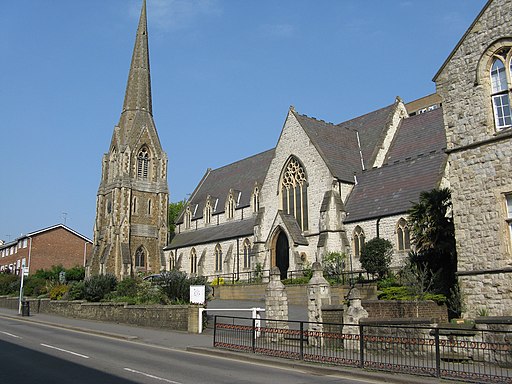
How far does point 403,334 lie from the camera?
597 inches

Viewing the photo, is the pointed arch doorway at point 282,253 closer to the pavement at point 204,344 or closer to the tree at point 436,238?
the pavement at point 204,344

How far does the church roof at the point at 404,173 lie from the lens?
29.4 m

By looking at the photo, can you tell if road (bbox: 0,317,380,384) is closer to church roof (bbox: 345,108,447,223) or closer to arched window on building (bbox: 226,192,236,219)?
church roof (bbox: 345,108,447,223)

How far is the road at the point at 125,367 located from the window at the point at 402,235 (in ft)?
53.3

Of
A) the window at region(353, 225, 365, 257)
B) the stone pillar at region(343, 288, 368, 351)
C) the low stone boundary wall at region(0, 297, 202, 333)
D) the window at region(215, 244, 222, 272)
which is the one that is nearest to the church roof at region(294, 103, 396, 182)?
the window at region(353, 225, 365, 257)

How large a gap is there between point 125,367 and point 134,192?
45.6m

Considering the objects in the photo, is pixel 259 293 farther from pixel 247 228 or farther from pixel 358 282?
pixel 247 228

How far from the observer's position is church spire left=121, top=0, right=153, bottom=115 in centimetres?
5931

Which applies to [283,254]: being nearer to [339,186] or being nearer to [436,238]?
[339,186]

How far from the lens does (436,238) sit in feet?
64.2

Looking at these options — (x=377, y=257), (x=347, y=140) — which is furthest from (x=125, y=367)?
(x=347, y=140)

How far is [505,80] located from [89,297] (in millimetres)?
24568

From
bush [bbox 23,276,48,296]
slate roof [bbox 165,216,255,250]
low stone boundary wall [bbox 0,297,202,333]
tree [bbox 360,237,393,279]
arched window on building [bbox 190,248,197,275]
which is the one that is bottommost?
low stone boundary wall [bbox 0,297,202,333]

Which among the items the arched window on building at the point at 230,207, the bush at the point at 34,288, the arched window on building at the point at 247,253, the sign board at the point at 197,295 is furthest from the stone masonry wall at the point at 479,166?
the bush at the point at 34,288
